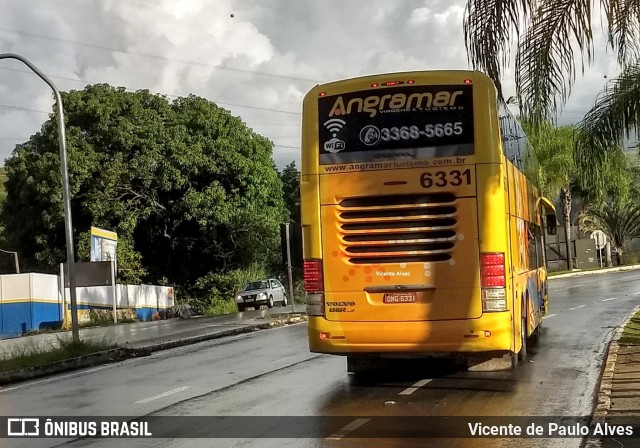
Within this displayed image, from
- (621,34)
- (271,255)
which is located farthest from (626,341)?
(271,255)

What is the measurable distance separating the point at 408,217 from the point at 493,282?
1.33 metres

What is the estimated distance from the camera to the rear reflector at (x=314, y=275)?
1024cm

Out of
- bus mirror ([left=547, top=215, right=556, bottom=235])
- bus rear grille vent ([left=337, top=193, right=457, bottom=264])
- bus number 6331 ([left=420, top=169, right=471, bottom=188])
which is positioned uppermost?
bus number 6331 ([left=420, top=169, right=471, bottom=188])

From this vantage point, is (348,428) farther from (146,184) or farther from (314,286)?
(146,184)

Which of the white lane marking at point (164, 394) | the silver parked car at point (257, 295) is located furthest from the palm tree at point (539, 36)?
the silver parked car at point (257, 295)

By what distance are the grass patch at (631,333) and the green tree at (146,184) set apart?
26.1m

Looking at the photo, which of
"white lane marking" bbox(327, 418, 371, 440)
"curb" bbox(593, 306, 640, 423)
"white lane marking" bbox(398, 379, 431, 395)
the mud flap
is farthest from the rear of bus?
"white lane marking" bbox(327, 418, 371, 440)

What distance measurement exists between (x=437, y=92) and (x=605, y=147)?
4.47m

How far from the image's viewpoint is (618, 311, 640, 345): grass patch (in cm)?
1390

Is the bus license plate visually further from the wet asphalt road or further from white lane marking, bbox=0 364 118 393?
white lane marking, bbox=0 364 118 393

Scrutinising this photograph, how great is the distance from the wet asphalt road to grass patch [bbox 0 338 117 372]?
3.43 feet

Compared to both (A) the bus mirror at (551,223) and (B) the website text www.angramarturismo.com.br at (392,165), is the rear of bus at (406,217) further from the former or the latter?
(A) the bus mirror at (551,223)

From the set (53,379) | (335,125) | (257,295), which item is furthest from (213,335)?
(257,295)

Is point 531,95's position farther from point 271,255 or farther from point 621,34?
point 271,255
